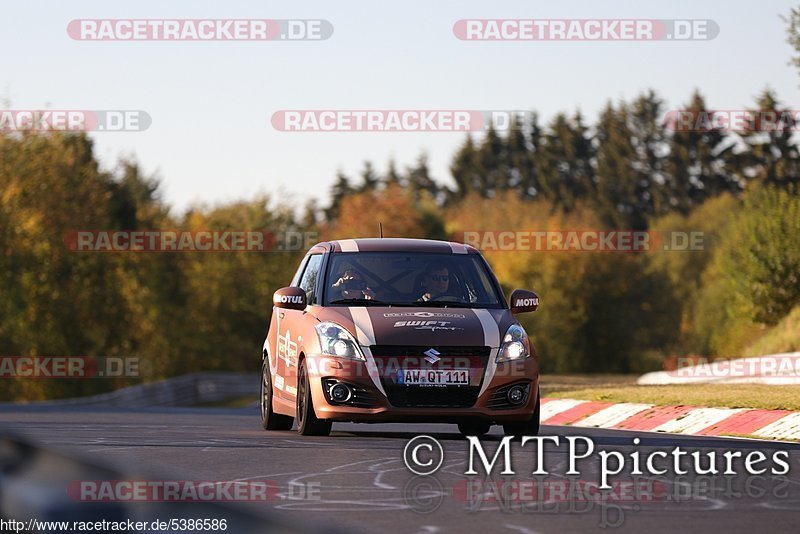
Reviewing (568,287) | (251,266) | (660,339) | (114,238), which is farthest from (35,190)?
(660,339)

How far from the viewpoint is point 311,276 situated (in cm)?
1647

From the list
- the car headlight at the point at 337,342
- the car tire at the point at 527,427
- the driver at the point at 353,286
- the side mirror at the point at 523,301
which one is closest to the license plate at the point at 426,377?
the car headlight at the point at 337,342

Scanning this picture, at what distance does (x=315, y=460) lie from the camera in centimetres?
1214

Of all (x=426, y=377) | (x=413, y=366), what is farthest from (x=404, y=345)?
(x=426, y=377)

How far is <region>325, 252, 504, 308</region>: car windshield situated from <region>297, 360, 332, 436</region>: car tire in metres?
0.84

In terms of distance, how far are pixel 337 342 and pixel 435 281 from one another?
168cm

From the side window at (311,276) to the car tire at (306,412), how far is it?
3.17 ft

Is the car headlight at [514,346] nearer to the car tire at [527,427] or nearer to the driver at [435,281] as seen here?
the car tire at [527,427]

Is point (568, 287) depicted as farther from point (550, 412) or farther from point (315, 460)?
point (315, 460)

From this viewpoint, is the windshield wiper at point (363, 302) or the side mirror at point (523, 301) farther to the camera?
the side mirror at point (523, 301)

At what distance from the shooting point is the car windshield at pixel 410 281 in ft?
50.8

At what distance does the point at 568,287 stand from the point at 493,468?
273 feet

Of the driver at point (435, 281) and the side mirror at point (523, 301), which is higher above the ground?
the driver at point (435, 281)

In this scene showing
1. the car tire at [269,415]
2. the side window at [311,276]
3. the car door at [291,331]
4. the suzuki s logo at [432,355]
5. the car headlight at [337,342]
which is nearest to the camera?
the suzuki s logo at [432,355]
